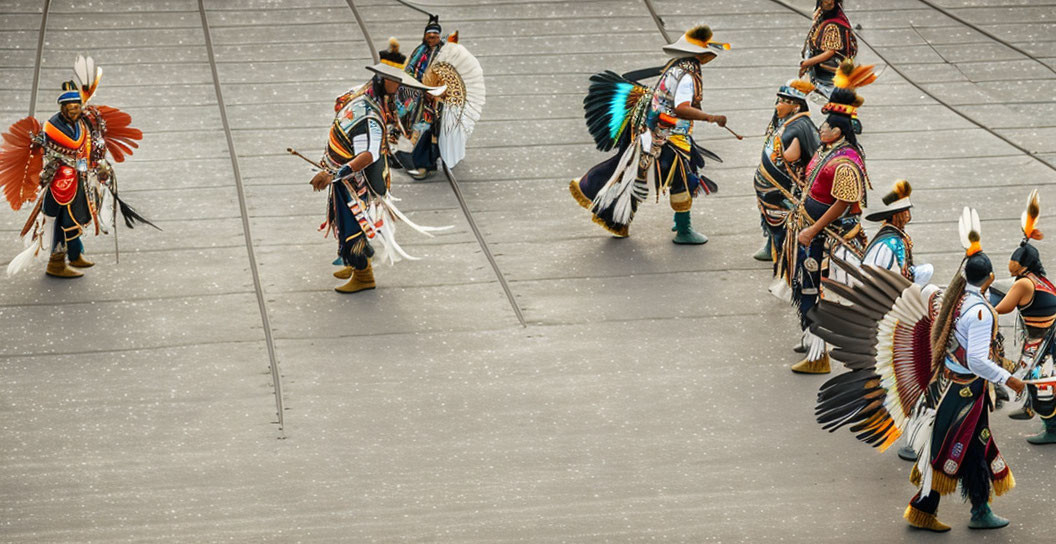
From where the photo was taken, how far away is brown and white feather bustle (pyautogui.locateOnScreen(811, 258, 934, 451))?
282 inches

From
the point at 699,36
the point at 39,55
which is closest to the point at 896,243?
the point at 699,36

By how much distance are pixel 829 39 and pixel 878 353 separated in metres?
6.87

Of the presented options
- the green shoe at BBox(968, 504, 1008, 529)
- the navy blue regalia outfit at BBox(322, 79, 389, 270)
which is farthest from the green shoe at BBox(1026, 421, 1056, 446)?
the navy blue regalia outfit at BBox(322, 79, 389, 270)

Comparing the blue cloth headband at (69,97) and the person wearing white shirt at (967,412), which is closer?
the person wearing white shirt at (967,412)

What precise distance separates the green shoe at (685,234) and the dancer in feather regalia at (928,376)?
4.04 m

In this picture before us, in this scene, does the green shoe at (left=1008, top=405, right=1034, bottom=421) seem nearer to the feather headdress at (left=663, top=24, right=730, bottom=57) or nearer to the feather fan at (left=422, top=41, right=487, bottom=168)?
the feather headdress at (left=663, top=24, right=730, bottom=57)

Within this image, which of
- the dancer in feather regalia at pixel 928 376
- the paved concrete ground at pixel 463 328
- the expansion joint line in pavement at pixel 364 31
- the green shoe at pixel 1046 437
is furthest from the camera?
the expansion joint line in pavement at pixel 364 31

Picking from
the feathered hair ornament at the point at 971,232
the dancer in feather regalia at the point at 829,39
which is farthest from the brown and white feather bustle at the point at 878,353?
the dancer in feather regalia at the point at 829,39

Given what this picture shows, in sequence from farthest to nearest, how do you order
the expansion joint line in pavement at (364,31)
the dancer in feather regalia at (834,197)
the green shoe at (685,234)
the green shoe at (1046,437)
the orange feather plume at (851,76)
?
the expansion joint line in pavement at (364,31) < the green shoe at (685,234) < the orange feather plume at (851,76) < the dancer in feather regalia at (834,197) < the green shoe at (1046,437)

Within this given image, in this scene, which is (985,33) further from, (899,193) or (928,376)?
(928,376)

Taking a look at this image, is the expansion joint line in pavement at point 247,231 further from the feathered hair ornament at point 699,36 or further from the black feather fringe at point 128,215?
the feathered hair ornament at point 699,36

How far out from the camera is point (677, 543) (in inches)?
287

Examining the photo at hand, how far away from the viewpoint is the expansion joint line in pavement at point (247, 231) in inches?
359

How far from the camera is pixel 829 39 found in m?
13.5
